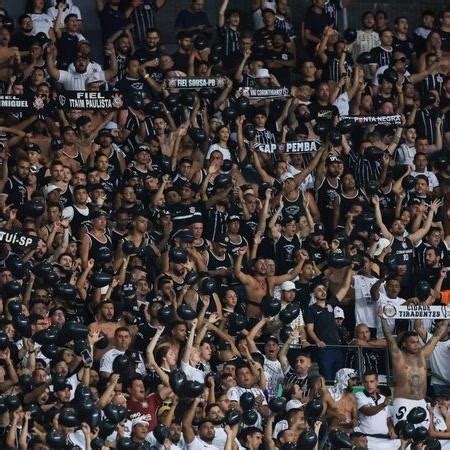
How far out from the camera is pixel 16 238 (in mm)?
20812

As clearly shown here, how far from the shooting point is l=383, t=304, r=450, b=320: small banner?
2258 cm

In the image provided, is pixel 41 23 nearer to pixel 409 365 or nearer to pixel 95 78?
pixel 95 78

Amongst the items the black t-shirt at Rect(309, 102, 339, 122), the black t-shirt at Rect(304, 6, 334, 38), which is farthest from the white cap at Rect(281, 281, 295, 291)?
the black t-shirt at Rect(304, 6, 334, 38)

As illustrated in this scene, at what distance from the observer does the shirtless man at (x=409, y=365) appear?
22.6 meters

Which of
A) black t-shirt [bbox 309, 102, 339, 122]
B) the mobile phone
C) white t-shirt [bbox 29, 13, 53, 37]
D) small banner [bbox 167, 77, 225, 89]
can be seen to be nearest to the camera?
the mobile phone

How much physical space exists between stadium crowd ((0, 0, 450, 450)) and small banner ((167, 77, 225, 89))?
0.04 meters

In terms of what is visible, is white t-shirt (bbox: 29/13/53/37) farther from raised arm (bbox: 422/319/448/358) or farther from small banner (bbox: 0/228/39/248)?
raised arm (bbox: 422/319/448/358)

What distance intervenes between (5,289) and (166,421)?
2152mm

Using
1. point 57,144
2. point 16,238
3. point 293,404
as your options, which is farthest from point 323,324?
point 16,238

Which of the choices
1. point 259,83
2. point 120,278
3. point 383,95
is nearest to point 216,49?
point 259,83

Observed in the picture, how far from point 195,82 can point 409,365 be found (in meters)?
4.43

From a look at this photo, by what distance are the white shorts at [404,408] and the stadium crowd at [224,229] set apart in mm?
27

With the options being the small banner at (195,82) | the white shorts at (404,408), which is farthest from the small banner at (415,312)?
the small banner at (195,82)

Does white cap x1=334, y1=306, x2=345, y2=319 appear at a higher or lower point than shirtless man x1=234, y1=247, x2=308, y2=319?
lower
